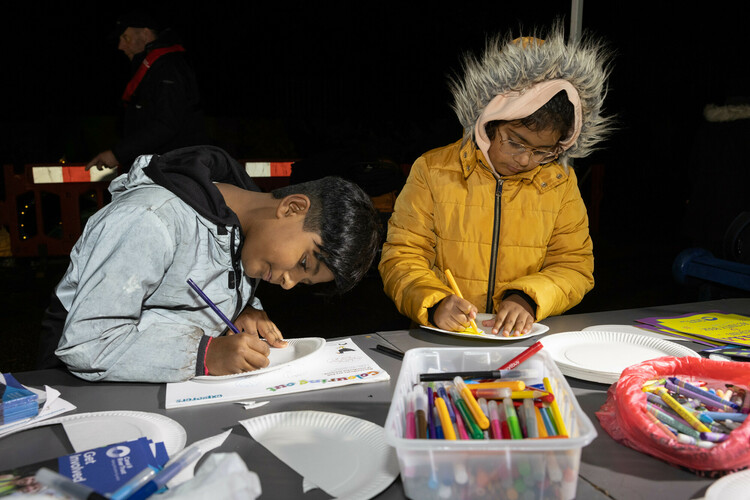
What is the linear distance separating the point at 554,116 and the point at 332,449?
1.13 metres

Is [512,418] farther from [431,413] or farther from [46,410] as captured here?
[46,410]

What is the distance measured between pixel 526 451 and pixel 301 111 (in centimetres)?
760

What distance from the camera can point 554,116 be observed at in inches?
62.6

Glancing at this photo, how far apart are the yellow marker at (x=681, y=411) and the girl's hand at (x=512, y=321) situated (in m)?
0.46

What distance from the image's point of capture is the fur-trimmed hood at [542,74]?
5.17ft

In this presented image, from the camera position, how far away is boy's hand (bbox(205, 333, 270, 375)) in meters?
1.09

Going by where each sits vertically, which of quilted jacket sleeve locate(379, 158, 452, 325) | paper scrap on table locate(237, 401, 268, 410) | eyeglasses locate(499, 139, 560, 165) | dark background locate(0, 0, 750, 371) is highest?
dark background locate(0, 0, 750, 371)

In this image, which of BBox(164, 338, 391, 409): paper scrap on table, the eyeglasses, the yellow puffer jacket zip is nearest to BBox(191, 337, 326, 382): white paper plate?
BBox(164, 338, 391, 409): paper scrap on table

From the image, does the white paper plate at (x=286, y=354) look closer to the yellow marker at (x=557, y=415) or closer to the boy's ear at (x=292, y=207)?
the boy's ear at (x=292, y=207)

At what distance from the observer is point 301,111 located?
310 inches

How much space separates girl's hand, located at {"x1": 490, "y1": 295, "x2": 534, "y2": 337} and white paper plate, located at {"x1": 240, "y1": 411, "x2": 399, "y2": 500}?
56cm

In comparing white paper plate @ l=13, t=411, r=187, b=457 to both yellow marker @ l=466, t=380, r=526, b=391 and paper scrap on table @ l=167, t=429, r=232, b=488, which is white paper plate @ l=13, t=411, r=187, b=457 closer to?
paper scrap on table @ l=167, t=429, r=232, b=488

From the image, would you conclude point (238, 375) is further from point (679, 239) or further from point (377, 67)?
point (377, 67)

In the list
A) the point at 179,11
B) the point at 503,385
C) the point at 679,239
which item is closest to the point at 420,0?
the point at 179,11
